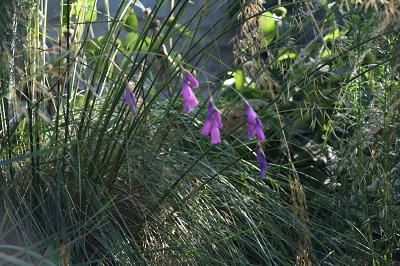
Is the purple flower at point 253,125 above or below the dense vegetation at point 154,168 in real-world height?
above

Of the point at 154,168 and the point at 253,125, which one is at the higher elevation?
the point at 253,125

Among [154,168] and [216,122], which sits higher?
[216,122]

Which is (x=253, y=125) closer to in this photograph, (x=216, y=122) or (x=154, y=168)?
(x=216, y=122)

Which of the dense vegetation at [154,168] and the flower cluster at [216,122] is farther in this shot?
the dense vegetation at [154,168]

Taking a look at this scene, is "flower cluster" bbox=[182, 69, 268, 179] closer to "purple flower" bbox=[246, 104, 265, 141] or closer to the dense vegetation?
"purple flower" bbox=[246, 104, 265, 141]

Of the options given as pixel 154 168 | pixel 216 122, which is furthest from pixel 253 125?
pixel 154 168

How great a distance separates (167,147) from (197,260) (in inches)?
17.6

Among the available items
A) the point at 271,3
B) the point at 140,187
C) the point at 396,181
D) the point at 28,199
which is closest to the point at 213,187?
the point at 140,187

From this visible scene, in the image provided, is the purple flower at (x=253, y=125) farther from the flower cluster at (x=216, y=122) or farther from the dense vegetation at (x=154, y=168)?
the dense vegetation at (x=154, y=168)

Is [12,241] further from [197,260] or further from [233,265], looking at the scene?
[233,265]

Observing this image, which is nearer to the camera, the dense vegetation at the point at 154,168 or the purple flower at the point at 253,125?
the purple flower at the point at 253,125

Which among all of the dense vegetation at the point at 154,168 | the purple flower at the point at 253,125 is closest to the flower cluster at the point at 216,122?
the purple flower at the point at 253,125

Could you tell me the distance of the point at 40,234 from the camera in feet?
5.29

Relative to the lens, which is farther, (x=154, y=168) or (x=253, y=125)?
(x=154, y=168)
